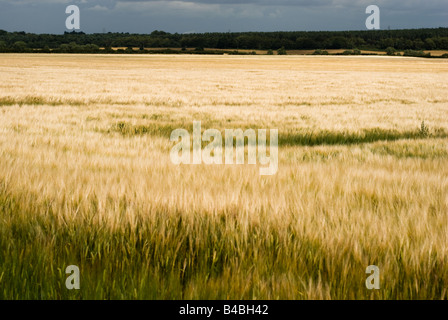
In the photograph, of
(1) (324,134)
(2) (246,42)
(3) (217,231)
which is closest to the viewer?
(3) (217,231)

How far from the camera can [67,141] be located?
6609mm

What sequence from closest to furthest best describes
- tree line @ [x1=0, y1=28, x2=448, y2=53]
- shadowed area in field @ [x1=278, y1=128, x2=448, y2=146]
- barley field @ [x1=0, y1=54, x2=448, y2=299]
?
barley field @ [x1=0, y1=54, x2=448, y2=299], shadowed area in field @ [x1=278, y1=128, x2=448, y2=146], tree line @ [x1=0, y1=28, x2=448, y2=53]

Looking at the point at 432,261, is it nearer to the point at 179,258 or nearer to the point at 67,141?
the point at 179,258

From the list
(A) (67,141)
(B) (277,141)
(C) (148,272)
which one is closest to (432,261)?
(C) (148,272)

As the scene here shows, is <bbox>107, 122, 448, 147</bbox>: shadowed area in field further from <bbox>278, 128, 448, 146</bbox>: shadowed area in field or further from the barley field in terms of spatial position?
the barley field

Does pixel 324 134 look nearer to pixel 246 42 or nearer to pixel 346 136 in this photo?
pixel 346 136

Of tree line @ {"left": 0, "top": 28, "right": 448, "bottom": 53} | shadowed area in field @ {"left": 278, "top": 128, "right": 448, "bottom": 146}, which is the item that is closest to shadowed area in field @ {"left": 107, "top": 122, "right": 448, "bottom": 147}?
shadowed area in field @ {"left": 278, "top": 128, "right": 448, "bottom": 146}

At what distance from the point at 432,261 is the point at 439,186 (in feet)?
5.83

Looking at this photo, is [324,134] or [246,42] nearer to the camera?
[324,134]

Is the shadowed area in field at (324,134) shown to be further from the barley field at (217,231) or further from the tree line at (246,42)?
the tree line at (246,42)

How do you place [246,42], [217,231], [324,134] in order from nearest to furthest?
[217,231], [324,134], [246,42]

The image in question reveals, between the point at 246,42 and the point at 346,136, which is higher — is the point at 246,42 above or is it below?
above

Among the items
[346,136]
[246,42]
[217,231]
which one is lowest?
[217,231]

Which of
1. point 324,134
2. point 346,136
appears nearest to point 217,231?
point 324,134
